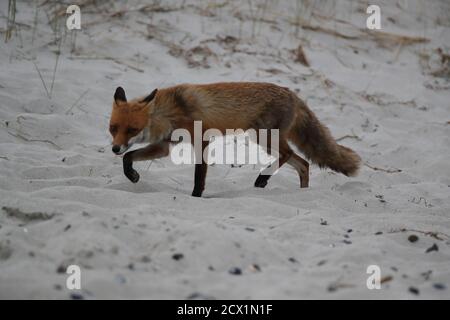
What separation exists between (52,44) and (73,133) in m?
2.66

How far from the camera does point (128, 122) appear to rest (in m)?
4.46

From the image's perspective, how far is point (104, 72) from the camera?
728cm

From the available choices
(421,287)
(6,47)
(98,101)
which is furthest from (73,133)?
(421,287)

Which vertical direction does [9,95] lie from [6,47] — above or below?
below

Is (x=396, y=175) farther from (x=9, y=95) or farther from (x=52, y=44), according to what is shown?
(x=52, y=44)

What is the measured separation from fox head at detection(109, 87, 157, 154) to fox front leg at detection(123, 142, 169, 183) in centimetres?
13

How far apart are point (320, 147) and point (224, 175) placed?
1107mm

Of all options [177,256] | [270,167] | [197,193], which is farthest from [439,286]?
[270,167]

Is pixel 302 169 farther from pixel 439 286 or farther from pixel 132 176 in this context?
pixel 439 286

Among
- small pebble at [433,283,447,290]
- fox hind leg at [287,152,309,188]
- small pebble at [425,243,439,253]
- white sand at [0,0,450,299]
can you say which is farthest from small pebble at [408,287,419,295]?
fox hind leg at [287,152,309,188]

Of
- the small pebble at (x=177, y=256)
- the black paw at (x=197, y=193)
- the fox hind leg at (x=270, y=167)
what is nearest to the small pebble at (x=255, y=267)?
the small pebble at (x=177, y=256)

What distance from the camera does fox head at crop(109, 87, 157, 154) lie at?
4422 mm

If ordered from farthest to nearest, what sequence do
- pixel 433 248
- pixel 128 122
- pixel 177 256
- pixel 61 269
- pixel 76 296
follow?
pixel 128 122
pixel 433 248
pixel 177 256
pixel 61 269
pixel 76 296

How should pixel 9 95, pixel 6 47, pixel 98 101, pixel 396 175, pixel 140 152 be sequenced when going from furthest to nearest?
pixel 6 47
pixel 98 101
pixel 9 95
pixel 396 175
pixel 140 152
